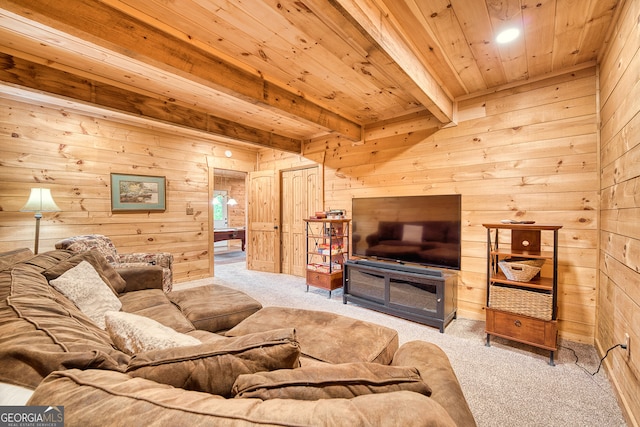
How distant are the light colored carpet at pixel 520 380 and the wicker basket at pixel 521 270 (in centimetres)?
64

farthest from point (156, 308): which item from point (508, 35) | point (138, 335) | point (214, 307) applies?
point (508, 35)

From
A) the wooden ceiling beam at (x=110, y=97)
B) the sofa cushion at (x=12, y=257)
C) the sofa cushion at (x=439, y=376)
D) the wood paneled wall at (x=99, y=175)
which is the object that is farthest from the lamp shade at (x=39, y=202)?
the sofa cushion at (x=439, y=376)

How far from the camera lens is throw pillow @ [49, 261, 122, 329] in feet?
5.41

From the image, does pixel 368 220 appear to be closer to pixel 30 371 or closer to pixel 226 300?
pixel 226 300

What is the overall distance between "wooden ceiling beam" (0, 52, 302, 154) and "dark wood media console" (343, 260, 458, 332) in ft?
8.25

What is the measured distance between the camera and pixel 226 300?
2215mm

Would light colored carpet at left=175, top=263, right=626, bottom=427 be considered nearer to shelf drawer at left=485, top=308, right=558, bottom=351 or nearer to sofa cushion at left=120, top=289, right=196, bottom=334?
shelf drawer at left=485, top=308, right=558, bottom=351

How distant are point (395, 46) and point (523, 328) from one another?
8.11 feet

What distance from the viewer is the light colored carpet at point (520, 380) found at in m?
1.60

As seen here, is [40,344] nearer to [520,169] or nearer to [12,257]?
[12,257]

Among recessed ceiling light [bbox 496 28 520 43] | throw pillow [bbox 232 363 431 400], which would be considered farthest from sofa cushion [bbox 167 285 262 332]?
recessed ceiling light [bbox 496 28 520 43]

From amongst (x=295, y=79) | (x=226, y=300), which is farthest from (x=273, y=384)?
(x=295, y=79)

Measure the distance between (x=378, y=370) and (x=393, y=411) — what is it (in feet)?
0.77

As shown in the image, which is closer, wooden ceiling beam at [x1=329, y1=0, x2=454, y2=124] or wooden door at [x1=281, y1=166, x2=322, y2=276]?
wooden ceiling beam at [x1=329, y1=0, x2=454, y2=124]
